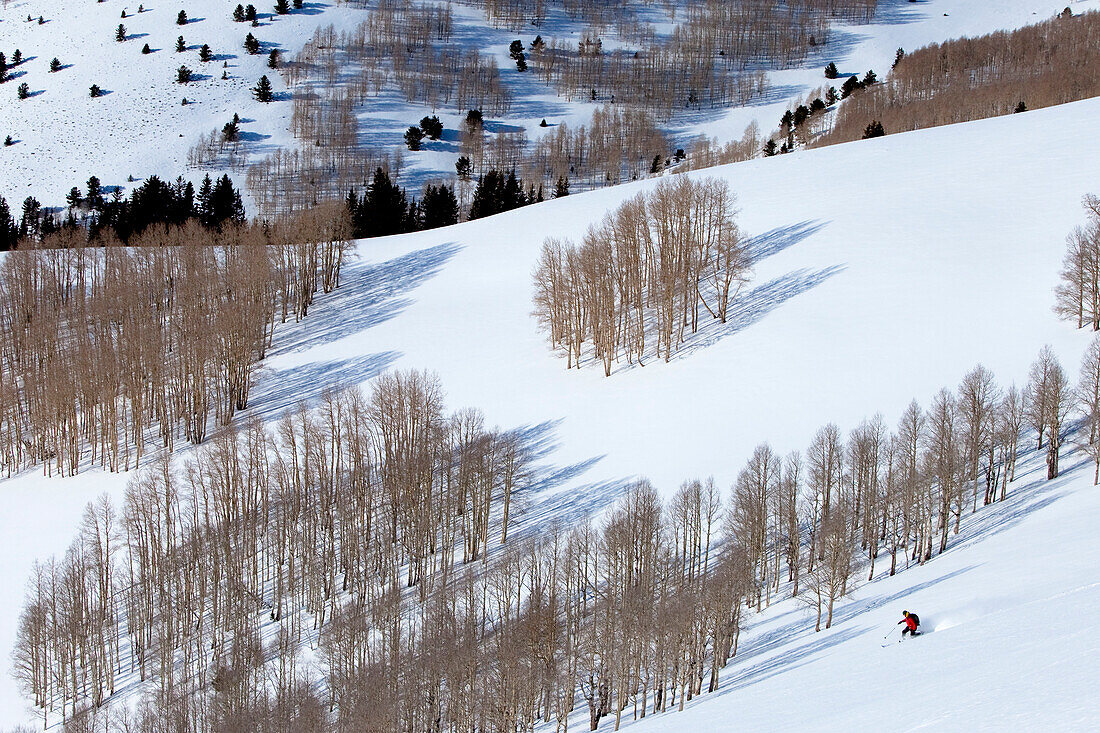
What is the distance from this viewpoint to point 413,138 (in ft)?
422

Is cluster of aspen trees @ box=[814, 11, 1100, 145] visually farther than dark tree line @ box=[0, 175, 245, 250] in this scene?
Yes

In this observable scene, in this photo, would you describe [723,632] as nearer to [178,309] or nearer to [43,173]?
[178,309]

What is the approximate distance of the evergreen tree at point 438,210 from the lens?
9706 centimetres

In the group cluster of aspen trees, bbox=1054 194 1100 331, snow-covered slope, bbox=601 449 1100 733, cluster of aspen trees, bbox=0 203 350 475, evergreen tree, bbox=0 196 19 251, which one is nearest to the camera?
snow-covered slope, bbox=601 449 1100 733

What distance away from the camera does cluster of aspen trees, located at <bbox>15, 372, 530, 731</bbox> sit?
126 feet

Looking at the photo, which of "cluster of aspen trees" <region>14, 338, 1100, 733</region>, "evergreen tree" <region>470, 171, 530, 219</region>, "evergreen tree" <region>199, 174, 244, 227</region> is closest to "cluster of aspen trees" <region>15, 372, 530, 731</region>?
"cluster of aspen trees" <region>14, 338, 1100, 733</region>

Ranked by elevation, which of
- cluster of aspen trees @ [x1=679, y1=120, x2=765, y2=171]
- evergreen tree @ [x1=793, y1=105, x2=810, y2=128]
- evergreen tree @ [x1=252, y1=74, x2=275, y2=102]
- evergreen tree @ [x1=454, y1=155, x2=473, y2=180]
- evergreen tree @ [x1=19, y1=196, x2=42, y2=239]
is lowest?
evergreen tree @ [x1=19, y1=196, x2=42, y2=239]

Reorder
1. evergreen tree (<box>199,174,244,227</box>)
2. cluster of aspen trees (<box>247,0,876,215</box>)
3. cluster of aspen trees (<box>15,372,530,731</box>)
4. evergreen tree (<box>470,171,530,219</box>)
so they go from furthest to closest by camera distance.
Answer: cluster of aspen trees (<box>247,0,876,215</box>) < evergreen tree (<box>470,171,530,219</box>) < evergreen tree (<box>199,174,244,227</box>) < cluster of aspen trees (<box>15,372,530,731</box>)

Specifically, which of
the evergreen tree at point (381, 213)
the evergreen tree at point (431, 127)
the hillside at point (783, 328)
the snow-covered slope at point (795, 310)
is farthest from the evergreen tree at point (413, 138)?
the hillside at point (783, 328)

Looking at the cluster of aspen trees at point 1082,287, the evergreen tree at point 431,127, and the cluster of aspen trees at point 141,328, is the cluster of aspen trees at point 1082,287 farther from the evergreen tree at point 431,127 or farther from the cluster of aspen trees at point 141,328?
the evergreen tree at point 431,127

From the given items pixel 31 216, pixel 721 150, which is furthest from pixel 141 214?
pixel 721 150

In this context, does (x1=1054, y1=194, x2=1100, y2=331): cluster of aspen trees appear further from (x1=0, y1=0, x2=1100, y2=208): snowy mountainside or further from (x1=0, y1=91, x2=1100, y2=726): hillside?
(x1=0, y1=0, x2=1100, y2=208): snowy mountainside

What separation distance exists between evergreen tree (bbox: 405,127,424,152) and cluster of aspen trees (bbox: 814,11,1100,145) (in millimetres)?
54775

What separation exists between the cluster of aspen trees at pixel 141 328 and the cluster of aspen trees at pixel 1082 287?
47023mm
